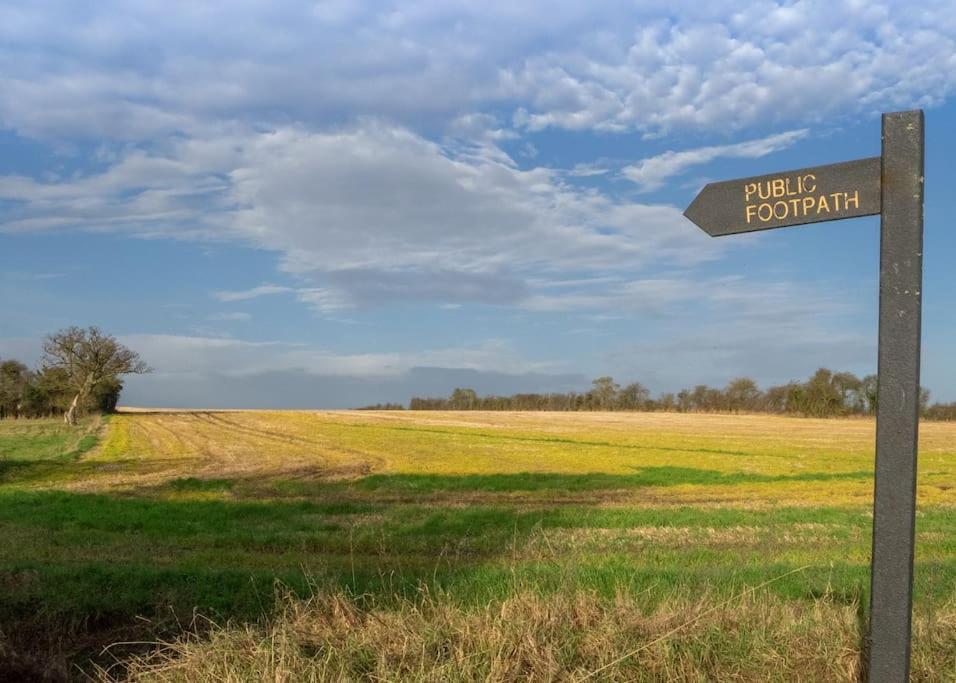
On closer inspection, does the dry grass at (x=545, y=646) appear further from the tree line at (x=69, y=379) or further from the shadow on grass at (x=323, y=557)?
the tree line at (x=69, y=379)

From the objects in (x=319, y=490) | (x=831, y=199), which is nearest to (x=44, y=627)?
(x=831, y=199)

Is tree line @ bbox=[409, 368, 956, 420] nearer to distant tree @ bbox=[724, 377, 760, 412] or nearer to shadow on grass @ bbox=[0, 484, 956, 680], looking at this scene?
distant tree @ bbox=[724, 377, 760, 412]

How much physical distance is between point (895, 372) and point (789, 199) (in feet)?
4.09

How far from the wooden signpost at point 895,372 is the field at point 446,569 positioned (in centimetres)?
64

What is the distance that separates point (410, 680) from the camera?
497 centimetres

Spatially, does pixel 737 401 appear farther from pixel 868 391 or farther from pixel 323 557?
pixel 323 557

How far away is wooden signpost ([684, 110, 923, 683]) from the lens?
4.81 meters

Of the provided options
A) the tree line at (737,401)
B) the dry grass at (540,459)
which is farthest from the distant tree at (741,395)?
the dry grass at (540,459)

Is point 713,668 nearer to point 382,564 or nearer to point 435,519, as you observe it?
point 382,564

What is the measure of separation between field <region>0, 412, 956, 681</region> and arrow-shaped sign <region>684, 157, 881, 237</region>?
Answer: 2.68 meters

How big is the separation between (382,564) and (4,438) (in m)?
44.2

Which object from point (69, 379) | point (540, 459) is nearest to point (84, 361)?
point (69, 379)

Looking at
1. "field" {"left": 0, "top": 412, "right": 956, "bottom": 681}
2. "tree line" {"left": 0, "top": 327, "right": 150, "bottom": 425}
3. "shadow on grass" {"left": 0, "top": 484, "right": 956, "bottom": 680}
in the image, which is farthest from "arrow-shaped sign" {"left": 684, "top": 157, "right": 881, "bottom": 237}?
"tree line" {"left": 0, "top": 327, "right": 150, "bottom": 425}

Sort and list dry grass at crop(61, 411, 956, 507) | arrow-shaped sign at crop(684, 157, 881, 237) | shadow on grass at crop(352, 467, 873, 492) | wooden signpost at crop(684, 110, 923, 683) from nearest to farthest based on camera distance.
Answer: wooden signpost at crop(684, 110, 923, 683) < arrow-shaped sign at crop(684, 157, 881, 237) < shadow on grass at crop(352, 467, 873, 492) < dry grass at crop(61, 411, 956, 507)
